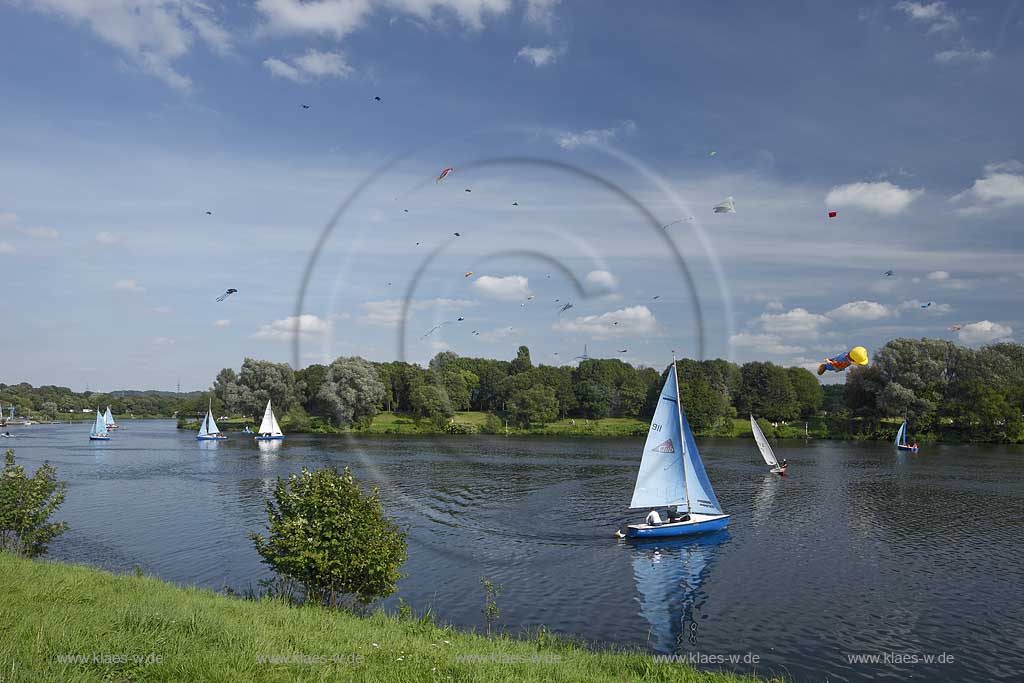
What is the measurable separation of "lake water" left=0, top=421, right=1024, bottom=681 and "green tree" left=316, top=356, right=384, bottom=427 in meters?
57.3

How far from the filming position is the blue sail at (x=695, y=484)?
49188 mm

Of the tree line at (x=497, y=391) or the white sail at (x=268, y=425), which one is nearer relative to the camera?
the white sail at (x=268, y=425)

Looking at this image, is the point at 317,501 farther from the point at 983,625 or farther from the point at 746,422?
the point at 746,422

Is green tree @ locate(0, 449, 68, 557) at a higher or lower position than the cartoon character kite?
lower

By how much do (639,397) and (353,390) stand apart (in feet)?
243

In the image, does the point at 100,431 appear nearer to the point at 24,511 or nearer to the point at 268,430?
the point at 268,430

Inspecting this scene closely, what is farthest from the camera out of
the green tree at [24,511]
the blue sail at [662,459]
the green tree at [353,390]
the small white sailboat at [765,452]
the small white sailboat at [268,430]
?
the green tree at [353,390]

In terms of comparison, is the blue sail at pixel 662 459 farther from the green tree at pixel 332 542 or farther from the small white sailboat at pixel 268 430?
the small white sailboat at pixel 268 430

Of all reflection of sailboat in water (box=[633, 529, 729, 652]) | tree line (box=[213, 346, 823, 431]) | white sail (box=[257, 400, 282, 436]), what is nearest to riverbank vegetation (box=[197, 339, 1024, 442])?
tree line (box=[213, 346, 823, 431])

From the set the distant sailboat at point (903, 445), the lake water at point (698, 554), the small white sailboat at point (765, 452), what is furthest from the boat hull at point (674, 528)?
the distant sailboat at point (903, 445)

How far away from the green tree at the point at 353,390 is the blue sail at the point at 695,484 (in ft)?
356

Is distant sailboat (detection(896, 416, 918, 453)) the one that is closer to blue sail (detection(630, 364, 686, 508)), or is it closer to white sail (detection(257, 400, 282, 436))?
blue sail (detection(630, 364, 686, 508))

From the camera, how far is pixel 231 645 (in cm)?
1694

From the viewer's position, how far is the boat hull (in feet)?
151
